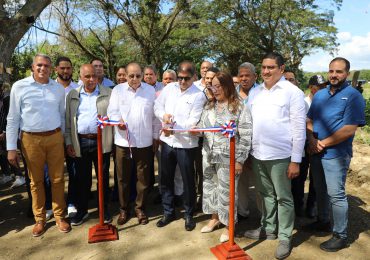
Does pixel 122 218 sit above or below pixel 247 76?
below

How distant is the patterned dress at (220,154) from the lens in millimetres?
3336

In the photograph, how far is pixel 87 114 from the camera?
3938mm

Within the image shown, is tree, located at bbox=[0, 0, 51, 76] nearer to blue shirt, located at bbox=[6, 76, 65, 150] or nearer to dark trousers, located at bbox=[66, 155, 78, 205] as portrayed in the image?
blue shirt, located at bbox=[6, 76, 65, 150]

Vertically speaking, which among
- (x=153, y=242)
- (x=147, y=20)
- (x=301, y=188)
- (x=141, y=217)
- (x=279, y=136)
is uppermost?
(x=147, y=20)

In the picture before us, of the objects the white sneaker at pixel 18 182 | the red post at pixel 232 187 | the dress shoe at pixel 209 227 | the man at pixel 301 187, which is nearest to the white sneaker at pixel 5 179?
the white sneaker at pixel 18 182

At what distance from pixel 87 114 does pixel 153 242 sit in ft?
5.85

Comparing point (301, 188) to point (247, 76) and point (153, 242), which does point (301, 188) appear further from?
point (153, 242)

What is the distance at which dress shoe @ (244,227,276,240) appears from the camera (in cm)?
365

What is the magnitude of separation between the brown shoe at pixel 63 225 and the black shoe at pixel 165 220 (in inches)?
45.6

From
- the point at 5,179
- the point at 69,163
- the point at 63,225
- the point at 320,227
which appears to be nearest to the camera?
the point at 320,227

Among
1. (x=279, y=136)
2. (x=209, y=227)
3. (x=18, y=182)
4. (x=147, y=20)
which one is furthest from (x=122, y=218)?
(x=147, y=20)

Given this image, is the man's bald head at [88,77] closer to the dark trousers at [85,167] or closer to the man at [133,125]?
the man at [133,125]

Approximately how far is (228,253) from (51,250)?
6.59 feet

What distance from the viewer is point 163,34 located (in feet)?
49.8
